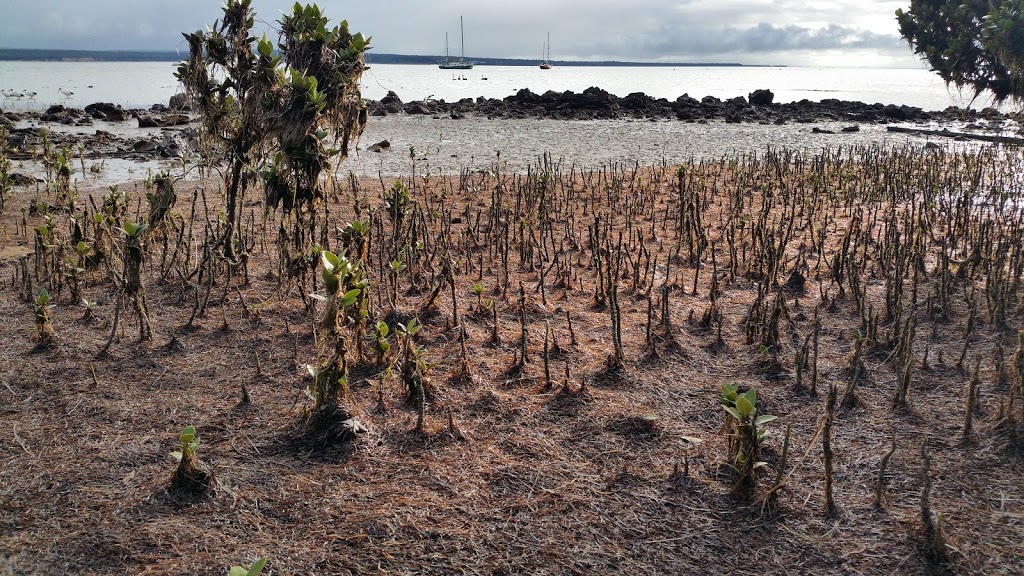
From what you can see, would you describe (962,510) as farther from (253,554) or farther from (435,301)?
(435,301)

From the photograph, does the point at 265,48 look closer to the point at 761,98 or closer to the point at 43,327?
the point at 43,327

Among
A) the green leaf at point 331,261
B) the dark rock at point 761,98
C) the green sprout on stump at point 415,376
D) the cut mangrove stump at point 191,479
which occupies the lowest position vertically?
the cut mangrove stump at point 191,479

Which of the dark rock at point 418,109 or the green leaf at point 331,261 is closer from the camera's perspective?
the green leaf at point 331,261

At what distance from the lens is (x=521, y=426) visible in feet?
13.1

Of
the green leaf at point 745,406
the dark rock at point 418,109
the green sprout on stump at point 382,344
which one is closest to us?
the green leaf at point 745,406

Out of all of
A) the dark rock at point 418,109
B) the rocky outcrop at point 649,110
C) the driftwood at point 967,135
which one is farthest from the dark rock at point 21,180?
the driftwood at point 967,135

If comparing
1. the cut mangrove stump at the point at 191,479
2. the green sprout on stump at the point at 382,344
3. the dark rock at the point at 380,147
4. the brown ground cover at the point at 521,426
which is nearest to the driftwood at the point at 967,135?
the brown ground cover at the point at 521,426

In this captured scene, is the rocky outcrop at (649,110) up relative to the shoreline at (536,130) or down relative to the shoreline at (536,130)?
up

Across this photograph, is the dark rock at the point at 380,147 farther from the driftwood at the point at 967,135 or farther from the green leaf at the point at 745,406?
the driftwood at the point at 967,135

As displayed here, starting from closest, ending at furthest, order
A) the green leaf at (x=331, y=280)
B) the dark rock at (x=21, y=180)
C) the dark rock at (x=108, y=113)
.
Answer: the green leaf at (x=331, y=280) < the dark rock at (x=21, y=180) < the dark rock at (x=108, y=113)

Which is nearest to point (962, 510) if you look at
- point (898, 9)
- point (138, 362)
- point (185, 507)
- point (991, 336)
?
point (991, 336)

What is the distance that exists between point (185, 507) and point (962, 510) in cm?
365

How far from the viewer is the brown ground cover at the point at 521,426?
9.83 feet

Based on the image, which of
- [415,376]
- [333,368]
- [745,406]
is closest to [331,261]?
[333,368]
